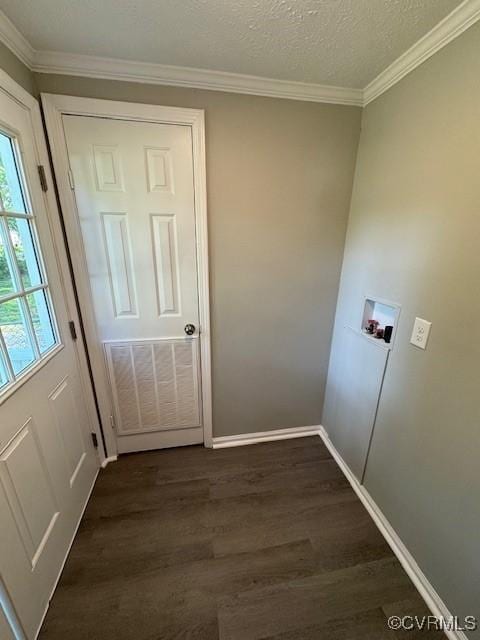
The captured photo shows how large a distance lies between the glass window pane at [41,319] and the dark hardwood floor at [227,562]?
3.42 ft

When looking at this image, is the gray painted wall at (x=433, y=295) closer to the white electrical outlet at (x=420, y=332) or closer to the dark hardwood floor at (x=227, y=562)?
the white electrical outlet at (x=420, y=332)

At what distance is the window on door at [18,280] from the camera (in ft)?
3.23

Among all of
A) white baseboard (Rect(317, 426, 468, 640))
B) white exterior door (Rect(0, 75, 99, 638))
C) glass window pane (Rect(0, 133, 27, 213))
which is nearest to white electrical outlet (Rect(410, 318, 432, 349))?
white baseboard (Rect(317, 426, 468, 640))

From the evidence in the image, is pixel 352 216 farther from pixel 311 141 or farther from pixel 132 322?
pixel 132 322

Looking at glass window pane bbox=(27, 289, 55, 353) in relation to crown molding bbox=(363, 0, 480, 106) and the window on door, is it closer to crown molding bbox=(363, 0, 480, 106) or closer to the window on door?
the window on door

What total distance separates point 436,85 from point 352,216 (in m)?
0.66

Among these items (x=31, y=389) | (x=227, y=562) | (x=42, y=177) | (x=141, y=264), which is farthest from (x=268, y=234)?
(x=227, y=562)

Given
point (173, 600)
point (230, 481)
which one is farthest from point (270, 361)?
point (173, 600)

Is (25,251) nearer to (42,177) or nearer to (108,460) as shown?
(42,177)

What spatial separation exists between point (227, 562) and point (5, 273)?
1662 mm

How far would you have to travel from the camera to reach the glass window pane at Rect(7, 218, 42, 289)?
3.51 ft

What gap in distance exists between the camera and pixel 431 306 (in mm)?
1120

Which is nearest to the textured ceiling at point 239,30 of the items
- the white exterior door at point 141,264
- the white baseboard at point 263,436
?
the white exterior door at point 141,264

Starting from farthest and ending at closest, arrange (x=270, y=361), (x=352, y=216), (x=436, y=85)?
(x=270, y=361)
(x=352, y=216)
(x=436, y=85)
